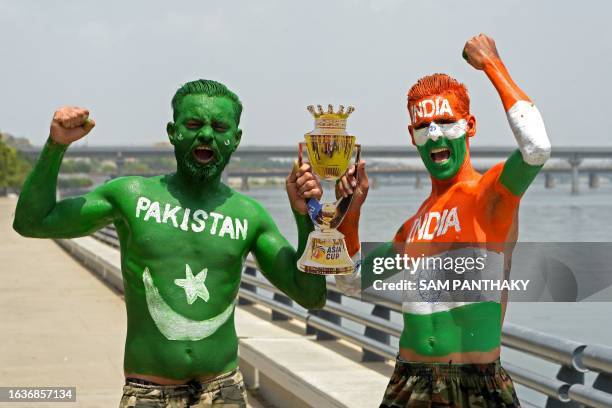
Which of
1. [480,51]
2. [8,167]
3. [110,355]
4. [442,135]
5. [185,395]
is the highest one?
[480,51]

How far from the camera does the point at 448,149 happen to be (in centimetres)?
486

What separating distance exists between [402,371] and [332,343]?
549 cm

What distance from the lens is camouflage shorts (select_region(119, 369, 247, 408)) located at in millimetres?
4539

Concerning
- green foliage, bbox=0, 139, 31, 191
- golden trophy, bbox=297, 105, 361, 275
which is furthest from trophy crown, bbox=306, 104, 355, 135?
green foliage, bbox=0, 139, 31, 191

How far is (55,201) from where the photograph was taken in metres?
4.65

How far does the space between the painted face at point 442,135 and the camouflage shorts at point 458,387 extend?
83 cm

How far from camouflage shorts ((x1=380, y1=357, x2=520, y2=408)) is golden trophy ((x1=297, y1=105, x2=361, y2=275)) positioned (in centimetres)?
55

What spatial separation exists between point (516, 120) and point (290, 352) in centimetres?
503

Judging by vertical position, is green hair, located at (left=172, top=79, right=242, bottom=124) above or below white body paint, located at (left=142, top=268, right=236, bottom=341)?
above

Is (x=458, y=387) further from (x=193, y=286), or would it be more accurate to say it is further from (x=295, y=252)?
(x=193, y=286)

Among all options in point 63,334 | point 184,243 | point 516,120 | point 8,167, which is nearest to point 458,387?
point 516,120

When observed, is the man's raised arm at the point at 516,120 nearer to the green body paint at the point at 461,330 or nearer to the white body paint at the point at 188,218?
the green body paint at the point at 461,330

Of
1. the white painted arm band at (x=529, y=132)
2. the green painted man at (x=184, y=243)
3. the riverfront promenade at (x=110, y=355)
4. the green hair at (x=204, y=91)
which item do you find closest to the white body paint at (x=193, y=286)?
the green painted man at (x=184, y=243)

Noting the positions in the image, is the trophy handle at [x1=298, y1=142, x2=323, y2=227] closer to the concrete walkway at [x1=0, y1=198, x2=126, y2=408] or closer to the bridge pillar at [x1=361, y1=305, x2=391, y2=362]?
the bridge pillar at [x1=361, y1=305, x2=391, y2=362]
